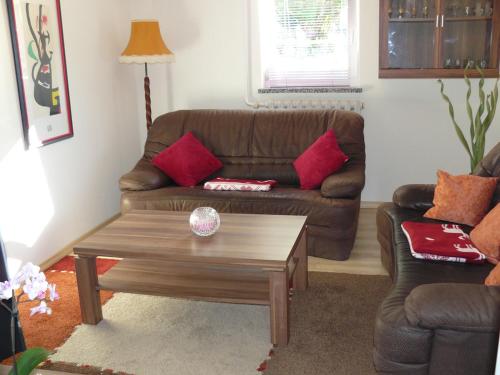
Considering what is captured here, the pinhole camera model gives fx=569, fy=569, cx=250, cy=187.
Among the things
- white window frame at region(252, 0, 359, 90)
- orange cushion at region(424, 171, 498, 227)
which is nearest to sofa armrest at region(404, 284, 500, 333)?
orange cushion at region(424, 171, 498, 227)

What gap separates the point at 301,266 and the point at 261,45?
2.37 m

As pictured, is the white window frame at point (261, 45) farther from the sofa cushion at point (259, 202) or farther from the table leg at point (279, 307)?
the table leg at point (279, 307)

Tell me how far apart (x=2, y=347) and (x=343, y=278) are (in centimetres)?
192

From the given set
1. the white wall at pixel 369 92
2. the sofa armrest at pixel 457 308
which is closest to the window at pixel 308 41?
the white wall at pixel 369 92

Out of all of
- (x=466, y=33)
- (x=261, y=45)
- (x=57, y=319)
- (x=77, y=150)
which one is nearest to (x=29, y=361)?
(x=57, y=319)

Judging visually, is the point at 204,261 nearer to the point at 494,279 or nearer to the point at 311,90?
the point at 494,279

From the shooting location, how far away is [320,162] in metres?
3.99

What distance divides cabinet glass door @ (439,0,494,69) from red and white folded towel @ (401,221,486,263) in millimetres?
1968

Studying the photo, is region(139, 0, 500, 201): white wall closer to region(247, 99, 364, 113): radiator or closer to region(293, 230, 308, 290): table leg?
region(247, 99, 364, 113): radiator

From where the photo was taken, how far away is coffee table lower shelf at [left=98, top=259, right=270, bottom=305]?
2796 millimetres

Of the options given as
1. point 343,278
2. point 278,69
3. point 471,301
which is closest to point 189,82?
point 278,69

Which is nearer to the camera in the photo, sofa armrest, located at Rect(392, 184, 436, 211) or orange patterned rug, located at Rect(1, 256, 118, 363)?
orange patterned rug, located at Rect(1, 256, 118, 363)

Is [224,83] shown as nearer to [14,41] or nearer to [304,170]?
[304,170]

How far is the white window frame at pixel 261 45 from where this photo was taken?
15.5 feet
